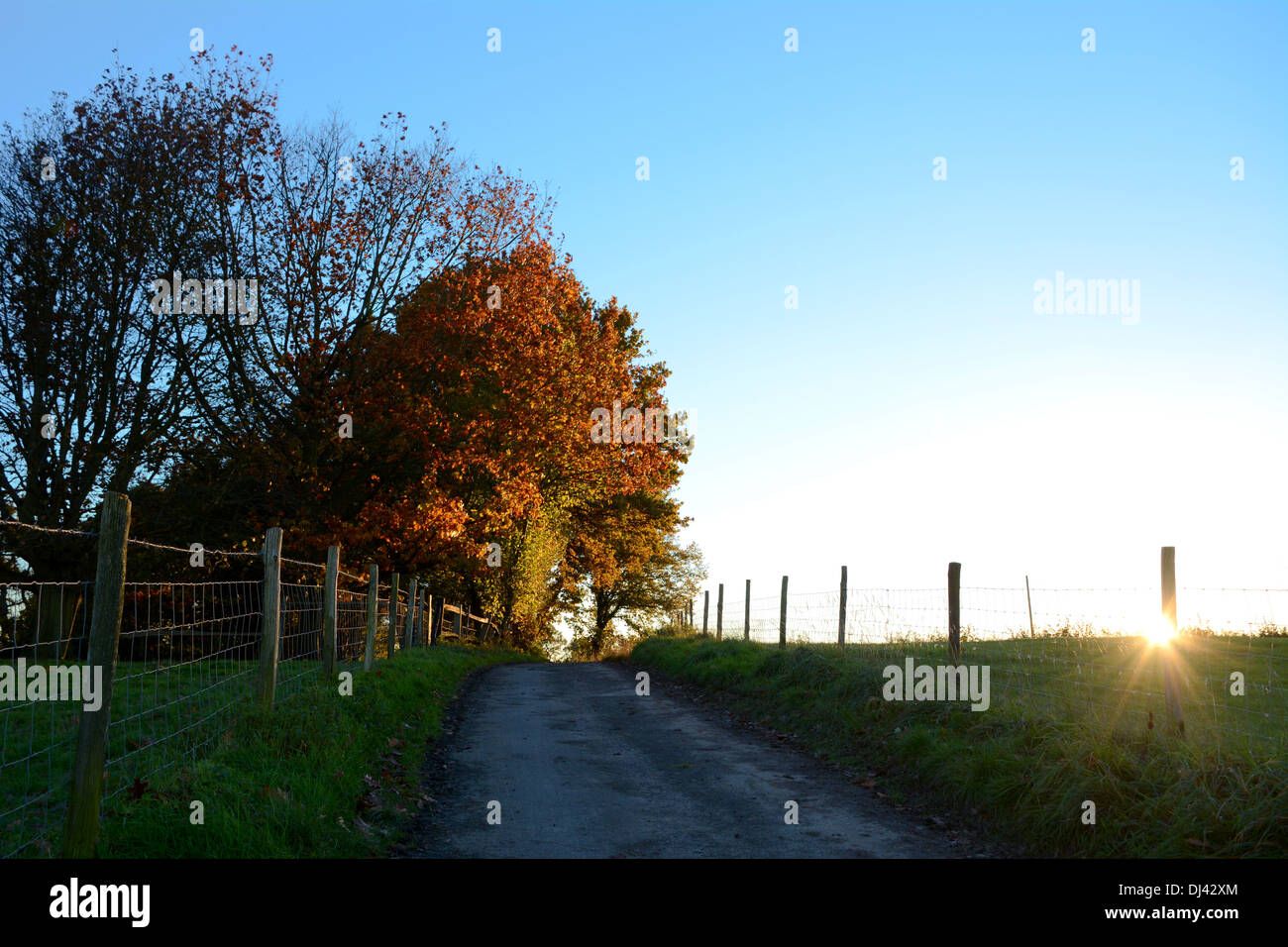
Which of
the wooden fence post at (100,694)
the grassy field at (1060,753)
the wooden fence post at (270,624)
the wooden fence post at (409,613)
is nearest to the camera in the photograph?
the wooden fence post at (100,694)

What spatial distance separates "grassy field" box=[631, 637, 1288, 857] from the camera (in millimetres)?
6184

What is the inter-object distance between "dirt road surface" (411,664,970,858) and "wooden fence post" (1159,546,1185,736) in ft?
7.53

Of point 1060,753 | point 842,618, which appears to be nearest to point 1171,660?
point 1060,753

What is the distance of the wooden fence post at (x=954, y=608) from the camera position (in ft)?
37.3

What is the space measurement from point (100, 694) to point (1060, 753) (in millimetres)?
7330

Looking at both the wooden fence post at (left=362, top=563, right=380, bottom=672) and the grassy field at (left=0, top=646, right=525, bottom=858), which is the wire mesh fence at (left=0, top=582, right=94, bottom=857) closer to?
the grassy field at (left=0, top=646, right=525, bottom=858)

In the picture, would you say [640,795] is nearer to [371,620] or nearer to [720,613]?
[371,620]

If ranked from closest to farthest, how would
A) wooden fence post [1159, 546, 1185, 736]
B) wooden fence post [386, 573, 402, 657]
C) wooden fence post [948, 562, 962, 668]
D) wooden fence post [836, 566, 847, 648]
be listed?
wooden fence post [1159, 546, 1185, 736] < wooden fence post [948, 562, 962, 668] < wooden fence post [836, 566, 847, 648] < wooden fence post [386, 573, 402, 657]

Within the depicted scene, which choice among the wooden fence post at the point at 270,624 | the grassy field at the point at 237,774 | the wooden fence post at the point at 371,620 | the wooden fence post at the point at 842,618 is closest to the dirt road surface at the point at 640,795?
the grassy field at the point at 237,774

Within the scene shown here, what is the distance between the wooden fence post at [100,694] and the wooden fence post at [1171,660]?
7.93 metres

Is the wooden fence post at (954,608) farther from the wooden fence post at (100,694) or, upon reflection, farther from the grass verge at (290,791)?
the wooden fence post at (100,694)

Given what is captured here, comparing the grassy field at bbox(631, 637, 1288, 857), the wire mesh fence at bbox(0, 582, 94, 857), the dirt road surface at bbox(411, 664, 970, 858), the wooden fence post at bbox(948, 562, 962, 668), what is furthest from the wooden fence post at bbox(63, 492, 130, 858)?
the wooden fence post at bbox(948, 562, 962, 668)

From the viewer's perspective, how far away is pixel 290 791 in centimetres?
701
